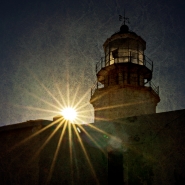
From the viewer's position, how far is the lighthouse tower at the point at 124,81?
63.3 feet

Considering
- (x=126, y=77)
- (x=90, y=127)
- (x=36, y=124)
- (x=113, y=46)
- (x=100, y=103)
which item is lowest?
(x=36, y=124)

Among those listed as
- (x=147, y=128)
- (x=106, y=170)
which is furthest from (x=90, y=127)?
(x=147, y=128)

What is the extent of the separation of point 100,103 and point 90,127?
653 cm

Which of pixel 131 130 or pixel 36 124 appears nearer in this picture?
pixel 36 124

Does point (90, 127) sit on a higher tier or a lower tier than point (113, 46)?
lower

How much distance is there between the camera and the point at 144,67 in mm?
19781

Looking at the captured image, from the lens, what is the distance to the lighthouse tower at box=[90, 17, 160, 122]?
1928 cm

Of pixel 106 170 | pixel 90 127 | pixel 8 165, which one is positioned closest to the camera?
pixel 8 165

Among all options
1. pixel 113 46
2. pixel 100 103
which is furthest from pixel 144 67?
pixel 100 103

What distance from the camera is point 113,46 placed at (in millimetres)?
20359

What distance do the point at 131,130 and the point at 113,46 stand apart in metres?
9.34

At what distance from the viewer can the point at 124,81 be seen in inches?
774

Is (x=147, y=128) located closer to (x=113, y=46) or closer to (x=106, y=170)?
(x=106, y=170)

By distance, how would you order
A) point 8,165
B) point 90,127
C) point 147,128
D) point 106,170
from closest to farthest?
point 8,165
point 147,128
point 106,170
point 90,127
